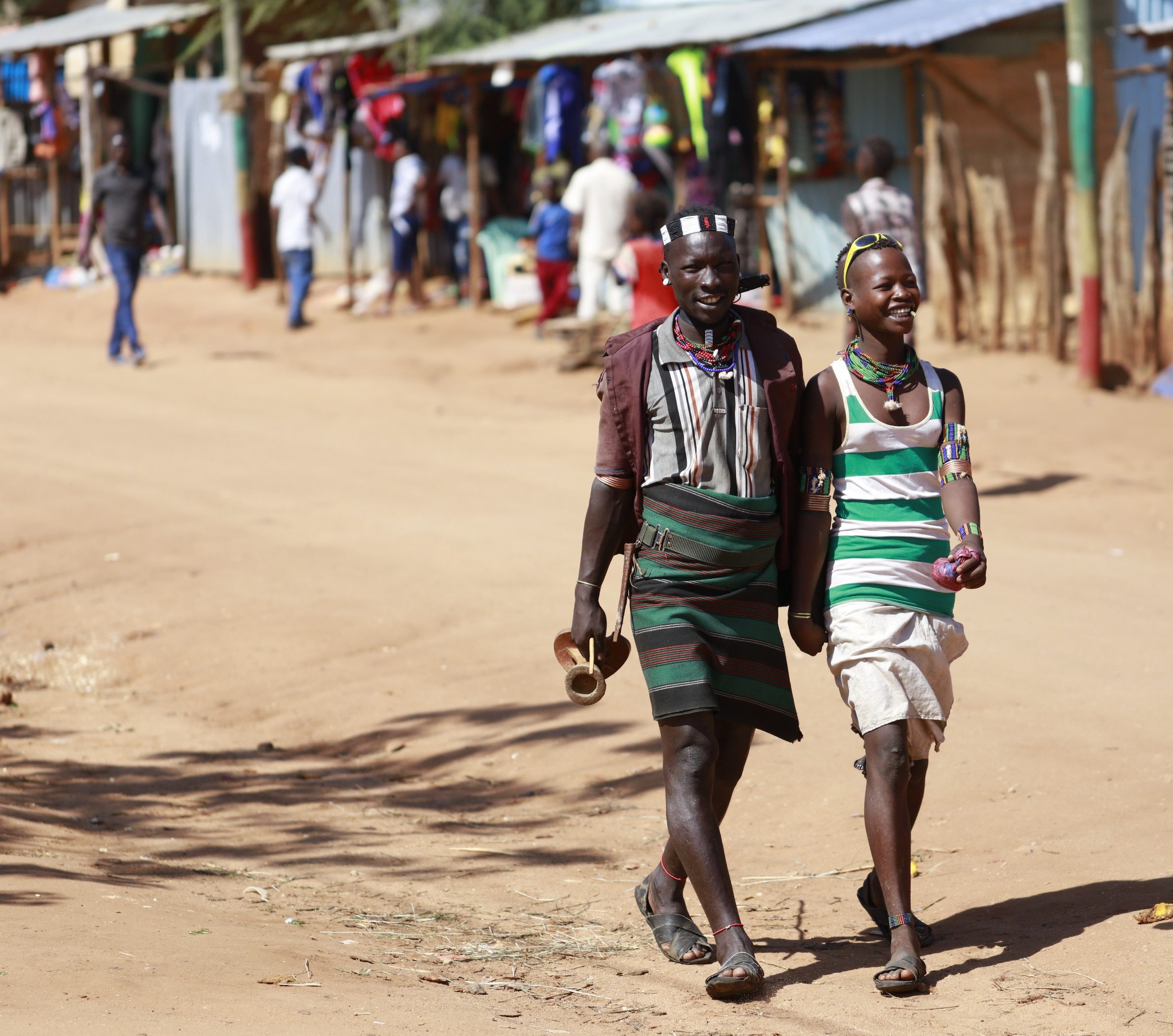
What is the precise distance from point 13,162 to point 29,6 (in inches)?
307

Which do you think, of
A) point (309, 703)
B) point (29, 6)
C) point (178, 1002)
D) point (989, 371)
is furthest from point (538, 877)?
point (29, 6)

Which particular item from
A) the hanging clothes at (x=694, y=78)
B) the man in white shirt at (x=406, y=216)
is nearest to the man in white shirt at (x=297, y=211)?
the man in white shirt at (x=406, y=216)

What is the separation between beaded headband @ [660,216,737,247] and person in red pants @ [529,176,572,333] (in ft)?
42.0

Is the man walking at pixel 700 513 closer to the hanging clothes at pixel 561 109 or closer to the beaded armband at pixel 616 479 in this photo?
the beaded armband at pixel 616 479

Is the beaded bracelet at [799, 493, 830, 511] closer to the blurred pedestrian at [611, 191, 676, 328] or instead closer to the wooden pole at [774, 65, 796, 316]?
the blurred pedestrian at [611, 191, 676, 328]

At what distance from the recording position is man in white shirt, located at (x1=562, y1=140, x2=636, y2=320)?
14898 millimetres

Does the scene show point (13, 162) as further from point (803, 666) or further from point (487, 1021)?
point (487, 1021)

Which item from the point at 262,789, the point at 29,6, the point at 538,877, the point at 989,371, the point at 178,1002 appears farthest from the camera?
the point at 29,6

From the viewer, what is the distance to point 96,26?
77.4 ft

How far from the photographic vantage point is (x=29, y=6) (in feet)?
96.8

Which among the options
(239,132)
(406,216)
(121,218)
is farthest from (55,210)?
(121,218)

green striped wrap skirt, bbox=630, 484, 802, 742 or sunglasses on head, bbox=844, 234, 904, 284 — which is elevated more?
sunglasses on head, bbox=844, 234, 904, 284

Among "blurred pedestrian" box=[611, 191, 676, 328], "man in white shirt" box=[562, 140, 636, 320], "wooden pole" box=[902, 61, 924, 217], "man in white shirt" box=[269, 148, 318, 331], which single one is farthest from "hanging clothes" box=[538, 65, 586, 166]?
"blurred pedestrian" box=[611, 191, 676, 328]

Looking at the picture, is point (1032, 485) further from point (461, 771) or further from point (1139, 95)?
point (1139, 95)
